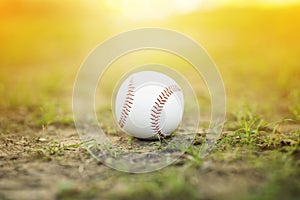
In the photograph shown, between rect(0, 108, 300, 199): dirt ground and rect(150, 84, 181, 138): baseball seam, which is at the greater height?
rect(150, 84, 181, 138): baseball seam

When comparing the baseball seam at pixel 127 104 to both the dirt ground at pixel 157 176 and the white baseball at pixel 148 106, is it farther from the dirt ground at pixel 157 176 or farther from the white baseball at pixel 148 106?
the dirt ground at pixel 157 176

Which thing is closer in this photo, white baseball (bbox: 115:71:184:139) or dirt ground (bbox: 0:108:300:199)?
dirt ground (bbox: 0:108:300:199)

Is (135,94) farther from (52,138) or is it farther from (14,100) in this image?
(14,100)

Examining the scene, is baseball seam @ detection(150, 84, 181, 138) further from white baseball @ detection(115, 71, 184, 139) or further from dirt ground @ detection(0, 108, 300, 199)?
dirt ground @ detection(0, 108, 300, 199)

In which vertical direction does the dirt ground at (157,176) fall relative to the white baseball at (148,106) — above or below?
below

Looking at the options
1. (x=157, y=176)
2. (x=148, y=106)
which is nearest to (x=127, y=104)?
(x=148, y=106)

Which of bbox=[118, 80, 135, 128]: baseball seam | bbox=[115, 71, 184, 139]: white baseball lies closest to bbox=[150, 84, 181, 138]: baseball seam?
bbox=[115, 71, 184, 139]: white baseball

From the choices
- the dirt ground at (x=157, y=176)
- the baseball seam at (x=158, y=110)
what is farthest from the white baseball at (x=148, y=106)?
the dirt ground at (x=157, y=176)

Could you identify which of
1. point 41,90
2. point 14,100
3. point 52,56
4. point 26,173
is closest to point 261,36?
point 52,56

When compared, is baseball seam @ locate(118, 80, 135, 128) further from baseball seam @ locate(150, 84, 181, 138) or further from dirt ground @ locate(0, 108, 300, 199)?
dirt ground @ locate(0, 108, 300, 199)
